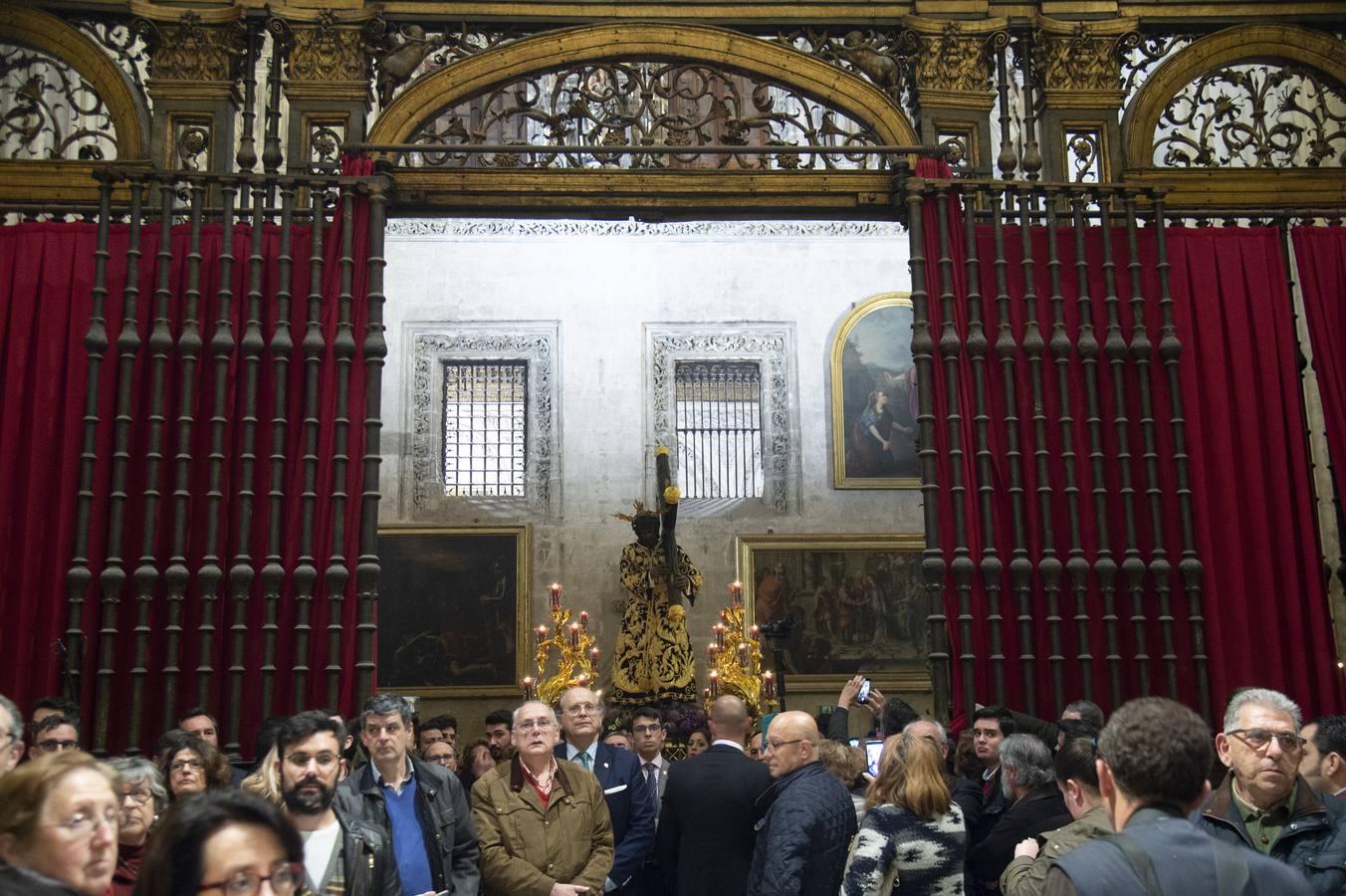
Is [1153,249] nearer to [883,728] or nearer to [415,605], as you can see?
[883,728]

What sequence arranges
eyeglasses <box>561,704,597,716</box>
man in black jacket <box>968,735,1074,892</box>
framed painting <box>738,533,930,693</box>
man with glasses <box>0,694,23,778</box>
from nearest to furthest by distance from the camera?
1. man with glasses <box>0,694,23,778</box>
2. man in black jacket <box>968,735,1074,892</box>
3. eyeglasses <box>561,704,597,716</box>
4. framed painting <box>738,533,930,693</box>

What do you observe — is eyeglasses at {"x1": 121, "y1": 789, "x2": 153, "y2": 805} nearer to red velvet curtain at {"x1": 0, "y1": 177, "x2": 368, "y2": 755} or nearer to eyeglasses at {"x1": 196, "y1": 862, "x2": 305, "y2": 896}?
eyeglasses at {"x1": 196, "y1": 862, "x2": 305, "y2": 896}

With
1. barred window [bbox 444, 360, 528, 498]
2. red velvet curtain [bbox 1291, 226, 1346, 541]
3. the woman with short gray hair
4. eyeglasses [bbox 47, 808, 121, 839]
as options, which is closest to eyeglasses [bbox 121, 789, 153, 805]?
the woman with short gray hair

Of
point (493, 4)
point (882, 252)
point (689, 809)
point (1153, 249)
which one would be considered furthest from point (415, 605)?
point (689, 809)

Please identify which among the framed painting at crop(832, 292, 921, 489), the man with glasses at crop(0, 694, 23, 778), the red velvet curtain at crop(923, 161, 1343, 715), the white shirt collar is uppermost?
the framed painting at crop(832, 292, 921, 489)

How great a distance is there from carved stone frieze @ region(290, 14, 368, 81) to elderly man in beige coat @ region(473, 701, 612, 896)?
545 centimetres

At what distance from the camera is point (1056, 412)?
9.45 meters

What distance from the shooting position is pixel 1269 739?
4359mm

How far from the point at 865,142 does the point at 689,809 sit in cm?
553

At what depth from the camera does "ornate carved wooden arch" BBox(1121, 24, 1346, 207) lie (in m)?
9.98

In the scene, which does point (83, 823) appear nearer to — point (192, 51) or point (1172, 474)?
point (1172, 474)

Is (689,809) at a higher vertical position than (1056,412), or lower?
lower

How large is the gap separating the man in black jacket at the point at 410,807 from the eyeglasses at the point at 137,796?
0.68 meters

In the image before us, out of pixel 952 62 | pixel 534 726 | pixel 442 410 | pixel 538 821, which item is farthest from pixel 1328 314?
pixel 442 410
